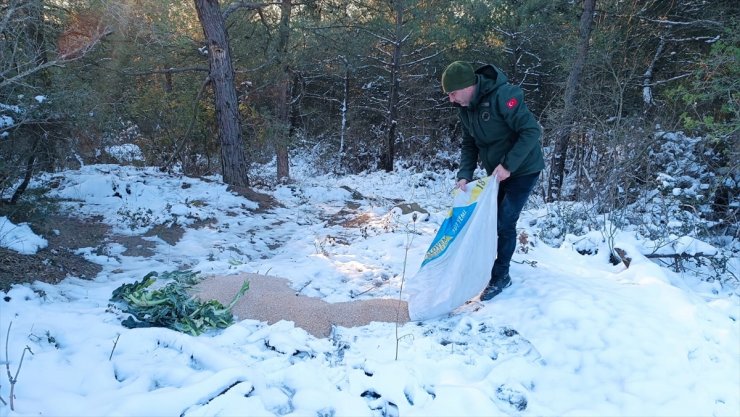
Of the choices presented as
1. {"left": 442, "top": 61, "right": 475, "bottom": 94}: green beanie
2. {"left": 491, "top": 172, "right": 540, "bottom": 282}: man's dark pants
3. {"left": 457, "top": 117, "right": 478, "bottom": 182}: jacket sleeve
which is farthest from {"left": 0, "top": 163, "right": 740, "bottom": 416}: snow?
{"left": 442, "top": 61, "right": 475, "bottom": 94}: green beanie

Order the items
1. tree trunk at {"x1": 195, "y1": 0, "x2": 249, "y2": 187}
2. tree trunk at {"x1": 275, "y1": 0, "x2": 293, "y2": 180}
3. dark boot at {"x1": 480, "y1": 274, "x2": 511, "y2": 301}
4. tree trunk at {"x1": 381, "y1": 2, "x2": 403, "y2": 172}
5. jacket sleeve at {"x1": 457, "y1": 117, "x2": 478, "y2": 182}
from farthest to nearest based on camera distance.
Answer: tree trunk at {"x1": 381, "y1": 2, "x2": 403, "y2": 172} → tree trunk at {"x1": 275, "y1": 0, "x2": 293, "y2": 180} → tree trunk at {"x1": 195, "y1": 0, "x2": 249, "y2": 187} → jacket sleeve at {"x1": 457, "y1": 117, "x2": 478, "y2": 182} → dark boot at {"x1": 480, "y1": 274, "x2": 511, "y2": 301}

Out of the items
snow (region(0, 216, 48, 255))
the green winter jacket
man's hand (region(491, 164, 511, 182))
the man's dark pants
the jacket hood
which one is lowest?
snow (region(0, 216, 48, 255))

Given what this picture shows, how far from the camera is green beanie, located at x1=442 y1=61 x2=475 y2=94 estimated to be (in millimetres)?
2924

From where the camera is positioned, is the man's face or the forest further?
the forest

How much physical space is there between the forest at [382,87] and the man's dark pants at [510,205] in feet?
8.69

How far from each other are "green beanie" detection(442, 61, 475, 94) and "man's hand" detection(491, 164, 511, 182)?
0.61 meters

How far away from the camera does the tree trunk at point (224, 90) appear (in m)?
7.66

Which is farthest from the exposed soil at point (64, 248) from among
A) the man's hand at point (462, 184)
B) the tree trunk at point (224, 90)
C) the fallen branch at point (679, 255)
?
the fallen branch at point (679, 255)

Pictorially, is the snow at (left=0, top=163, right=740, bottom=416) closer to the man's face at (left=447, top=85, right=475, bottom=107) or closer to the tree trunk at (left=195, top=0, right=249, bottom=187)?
the man's face at (left=447, top=85, right=475, bottom=107)

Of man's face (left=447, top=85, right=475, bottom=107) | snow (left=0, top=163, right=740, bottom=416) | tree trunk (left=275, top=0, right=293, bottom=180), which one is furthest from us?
tree trunk (left=275, top=0, right=293, bottom=180)

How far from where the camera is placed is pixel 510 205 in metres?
3.22

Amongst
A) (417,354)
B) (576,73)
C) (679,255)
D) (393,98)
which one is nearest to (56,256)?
(417,354)

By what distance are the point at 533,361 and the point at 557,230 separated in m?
3.74

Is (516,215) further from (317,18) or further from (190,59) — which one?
(190,59)
